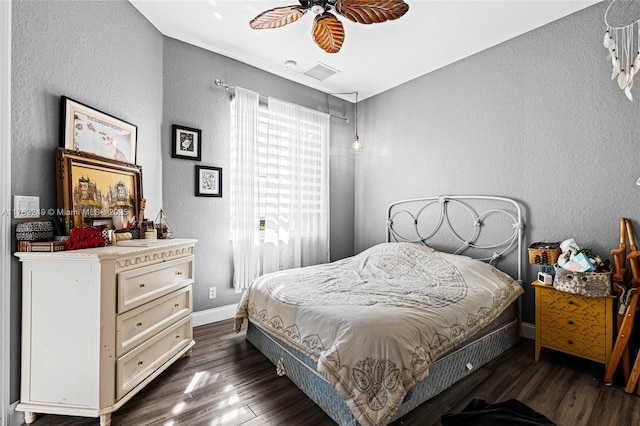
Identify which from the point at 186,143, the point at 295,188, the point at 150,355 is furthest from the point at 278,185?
the point at 150,355

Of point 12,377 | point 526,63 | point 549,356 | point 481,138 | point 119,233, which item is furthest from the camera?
point 481,138

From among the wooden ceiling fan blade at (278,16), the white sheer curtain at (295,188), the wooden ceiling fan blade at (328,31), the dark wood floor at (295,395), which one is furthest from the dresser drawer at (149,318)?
the wooden ceiling fan blade at (328,31)

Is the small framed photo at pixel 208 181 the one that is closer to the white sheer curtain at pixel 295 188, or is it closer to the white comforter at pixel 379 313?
the white sheer curtain at pixel 295 188

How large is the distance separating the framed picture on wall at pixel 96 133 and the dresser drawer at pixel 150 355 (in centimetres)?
138

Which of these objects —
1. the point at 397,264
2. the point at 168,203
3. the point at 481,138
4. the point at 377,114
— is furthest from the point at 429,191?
the point at 168,203

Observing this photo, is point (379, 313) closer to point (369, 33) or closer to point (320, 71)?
point (369, 33)

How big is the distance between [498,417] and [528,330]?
6.62 ft

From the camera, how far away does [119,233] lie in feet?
6.88

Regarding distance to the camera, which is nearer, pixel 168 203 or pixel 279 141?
pixel 168 203

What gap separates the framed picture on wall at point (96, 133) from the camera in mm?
1884

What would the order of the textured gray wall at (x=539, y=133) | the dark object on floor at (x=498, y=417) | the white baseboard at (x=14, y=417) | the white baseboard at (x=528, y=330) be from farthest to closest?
1. the white baseboard at (x=528, y=330)
2. the textured gray wall at (x=539, y=133)
3. the white baseboard at (x=14, y=417)
4. the dark object on floor at (x=498, y=417)

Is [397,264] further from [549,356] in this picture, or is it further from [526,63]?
[526,63]

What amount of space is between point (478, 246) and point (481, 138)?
1153 millimetres

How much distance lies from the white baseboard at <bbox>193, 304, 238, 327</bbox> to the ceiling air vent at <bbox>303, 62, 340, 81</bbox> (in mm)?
2949
